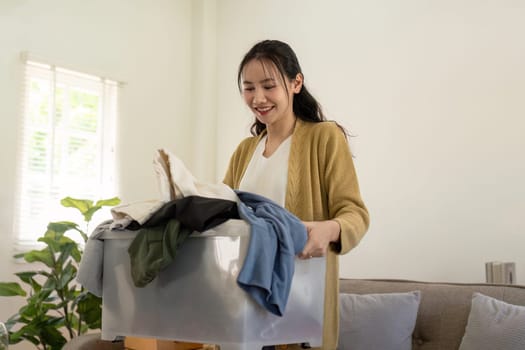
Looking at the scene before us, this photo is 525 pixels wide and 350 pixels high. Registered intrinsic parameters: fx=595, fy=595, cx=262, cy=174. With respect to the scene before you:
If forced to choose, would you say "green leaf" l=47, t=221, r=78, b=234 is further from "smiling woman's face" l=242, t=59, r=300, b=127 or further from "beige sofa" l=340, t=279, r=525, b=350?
"smiling woman's face" l=242, t=59, r=300, b=127

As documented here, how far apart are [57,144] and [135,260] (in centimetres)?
290

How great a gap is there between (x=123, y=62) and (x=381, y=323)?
257 centimetres

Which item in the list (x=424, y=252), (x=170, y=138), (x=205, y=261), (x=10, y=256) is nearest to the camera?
(x=205, y=261)

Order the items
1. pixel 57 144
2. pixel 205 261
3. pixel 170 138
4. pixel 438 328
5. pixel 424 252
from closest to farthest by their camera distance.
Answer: pixel 205 261 → pixel 438 328 → pixel 424 252 → pixel 57 144 → pixel 170 138

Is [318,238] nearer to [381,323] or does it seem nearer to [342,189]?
[342,189]

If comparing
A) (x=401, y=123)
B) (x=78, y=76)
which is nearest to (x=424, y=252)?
(x=401, y=123)

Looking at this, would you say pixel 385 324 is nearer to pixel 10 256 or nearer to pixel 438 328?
pixel 438 328

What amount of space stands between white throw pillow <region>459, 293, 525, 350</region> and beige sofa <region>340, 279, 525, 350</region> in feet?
0.27

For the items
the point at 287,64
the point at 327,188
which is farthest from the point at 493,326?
the point at 287,64

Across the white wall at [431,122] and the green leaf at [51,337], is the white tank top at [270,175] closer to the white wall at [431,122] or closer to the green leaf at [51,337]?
the white wall at [431,122]

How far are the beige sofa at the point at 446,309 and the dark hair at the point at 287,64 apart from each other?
1228 millimetres

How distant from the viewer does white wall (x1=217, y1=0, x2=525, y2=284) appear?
272cm

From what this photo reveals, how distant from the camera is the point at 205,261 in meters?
0.78

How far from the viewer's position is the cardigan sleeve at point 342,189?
965 mm
